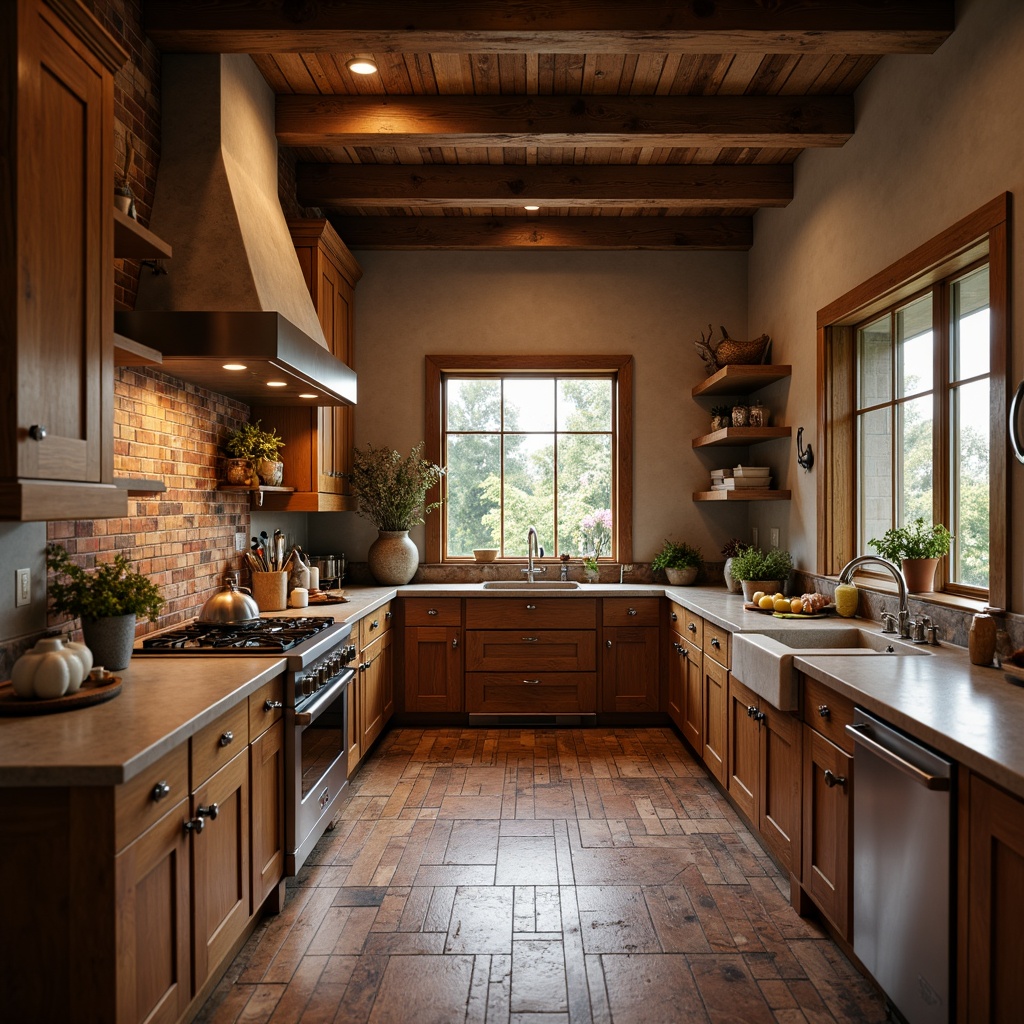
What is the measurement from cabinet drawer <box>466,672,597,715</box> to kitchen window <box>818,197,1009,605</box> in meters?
1.67

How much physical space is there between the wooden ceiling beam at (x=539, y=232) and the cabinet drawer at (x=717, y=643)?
107 inches

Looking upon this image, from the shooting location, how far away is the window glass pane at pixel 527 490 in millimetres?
5621

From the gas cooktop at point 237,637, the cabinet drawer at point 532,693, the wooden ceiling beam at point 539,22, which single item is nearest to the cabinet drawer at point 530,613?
the cabinet drawer at point 532,693

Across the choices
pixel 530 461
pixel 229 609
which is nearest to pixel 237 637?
pixel 229 609

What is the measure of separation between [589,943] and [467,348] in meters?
3.96

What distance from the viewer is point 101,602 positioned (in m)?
2.41

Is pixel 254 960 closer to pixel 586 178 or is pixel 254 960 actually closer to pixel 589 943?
pixel 589 943

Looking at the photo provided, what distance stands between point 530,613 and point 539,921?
2443 mm

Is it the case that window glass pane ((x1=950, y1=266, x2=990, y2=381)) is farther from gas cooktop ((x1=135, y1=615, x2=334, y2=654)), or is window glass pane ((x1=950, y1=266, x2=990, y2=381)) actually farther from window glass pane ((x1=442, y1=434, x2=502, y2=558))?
window glass pane ((x1=442, y1=434, x2=502, y2=558))

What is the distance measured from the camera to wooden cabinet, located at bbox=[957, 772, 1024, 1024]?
1.54 m

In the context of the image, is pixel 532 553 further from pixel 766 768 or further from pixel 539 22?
pixel 539 22

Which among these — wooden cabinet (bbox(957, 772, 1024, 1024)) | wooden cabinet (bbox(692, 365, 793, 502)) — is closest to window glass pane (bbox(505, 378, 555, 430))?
wooden cabinet (bbox(692, 365, 793, 502))

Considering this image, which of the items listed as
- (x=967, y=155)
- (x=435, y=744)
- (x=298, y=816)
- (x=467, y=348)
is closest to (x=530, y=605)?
(x=435, y=744)

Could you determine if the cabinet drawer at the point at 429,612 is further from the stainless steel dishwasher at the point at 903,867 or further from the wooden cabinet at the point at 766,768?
the stainless steel dishwasher at the point at 903,867
